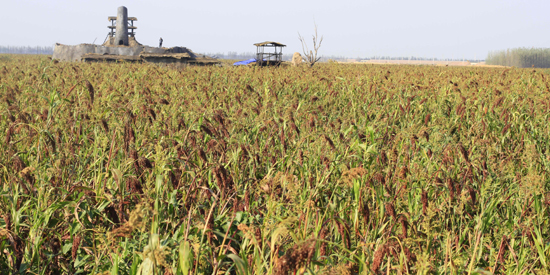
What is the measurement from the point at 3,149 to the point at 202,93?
3316 mm

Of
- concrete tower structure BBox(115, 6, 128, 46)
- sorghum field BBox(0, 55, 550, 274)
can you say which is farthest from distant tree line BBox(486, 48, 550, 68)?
sorghum field BBox(0, 55, 550, 274)

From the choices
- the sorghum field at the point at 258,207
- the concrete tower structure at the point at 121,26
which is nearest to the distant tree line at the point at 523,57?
the concrete tower structure at the point at 121,26

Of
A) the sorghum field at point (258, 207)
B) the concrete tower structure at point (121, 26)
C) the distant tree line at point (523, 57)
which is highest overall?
the distant tree line at point (523, 57)

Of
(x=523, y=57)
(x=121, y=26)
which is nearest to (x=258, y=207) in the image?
(x=121, y=26)

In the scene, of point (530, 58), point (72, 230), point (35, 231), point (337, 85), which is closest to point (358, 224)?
point (72, 230)

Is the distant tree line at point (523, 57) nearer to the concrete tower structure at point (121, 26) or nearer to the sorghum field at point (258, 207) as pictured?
the concrete tower structure at point (121, 26)

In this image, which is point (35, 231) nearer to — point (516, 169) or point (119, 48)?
point (516, 169)

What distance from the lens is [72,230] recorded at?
1.76 meters

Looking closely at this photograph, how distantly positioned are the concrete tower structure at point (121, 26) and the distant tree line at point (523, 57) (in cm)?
8278

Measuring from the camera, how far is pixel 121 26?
28469 millimetres

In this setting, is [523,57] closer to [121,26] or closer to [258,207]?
[121,26]

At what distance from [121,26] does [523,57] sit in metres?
96.6

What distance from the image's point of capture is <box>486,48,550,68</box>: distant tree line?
3351 inches

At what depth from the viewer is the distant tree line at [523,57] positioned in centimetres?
8512
